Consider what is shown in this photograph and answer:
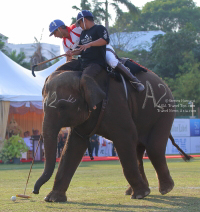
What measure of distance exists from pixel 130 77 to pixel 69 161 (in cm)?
165

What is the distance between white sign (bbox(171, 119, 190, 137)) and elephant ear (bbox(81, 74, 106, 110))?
68.2 feet

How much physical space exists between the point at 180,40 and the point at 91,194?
1610 inches

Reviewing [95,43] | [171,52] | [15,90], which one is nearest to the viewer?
[95,43]

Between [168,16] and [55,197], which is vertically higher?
[168,16]

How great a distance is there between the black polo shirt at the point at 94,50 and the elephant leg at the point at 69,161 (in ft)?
3.84

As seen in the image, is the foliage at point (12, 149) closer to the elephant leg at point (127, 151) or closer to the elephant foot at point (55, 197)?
the elephant foot at point (55, 197)

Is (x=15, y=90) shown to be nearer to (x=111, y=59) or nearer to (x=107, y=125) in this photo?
(x=111, y=59)

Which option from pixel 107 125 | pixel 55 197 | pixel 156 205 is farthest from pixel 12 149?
pixel 156 205

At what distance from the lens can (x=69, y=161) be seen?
7441 mm

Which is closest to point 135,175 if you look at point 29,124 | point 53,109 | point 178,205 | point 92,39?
point 178,205

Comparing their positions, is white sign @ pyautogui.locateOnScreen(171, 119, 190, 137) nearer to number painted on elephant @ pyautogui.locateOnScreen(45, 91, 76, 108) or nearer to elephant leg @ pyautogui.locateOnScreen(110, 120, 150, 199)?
elephant leg @ pyautogui.locateOnScreen(110, 120, 150, 199)

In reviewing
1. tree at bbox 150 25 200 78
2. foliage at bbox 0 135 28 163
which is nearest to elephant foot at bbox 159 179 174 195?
foliage at bbox 0 135 28 163

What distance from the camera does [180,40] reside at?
47.4 m

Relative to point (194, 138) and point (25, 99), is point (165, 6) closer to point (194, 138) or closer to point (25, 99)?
point (194, 138)
